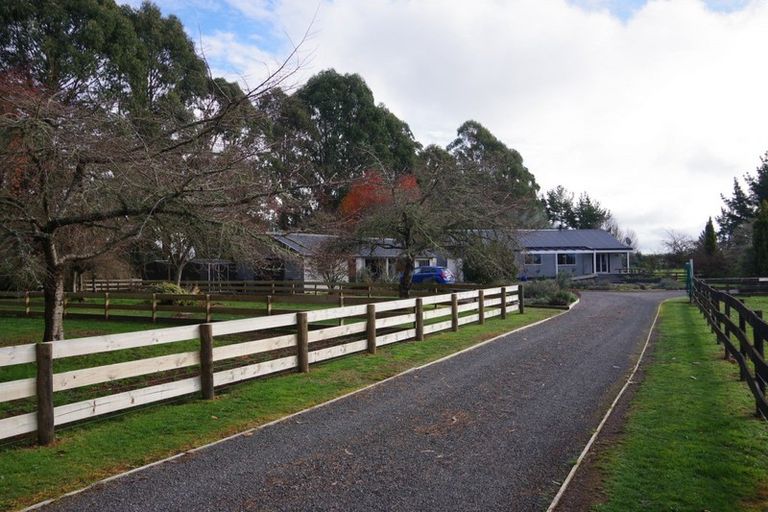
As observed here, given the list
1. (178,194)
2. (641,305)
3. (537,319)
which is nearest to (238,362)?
(178,194)

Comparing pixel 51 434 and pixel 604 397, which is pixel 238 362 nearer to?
pixel 51 434

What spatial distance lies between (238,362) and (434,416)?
4.96 meters

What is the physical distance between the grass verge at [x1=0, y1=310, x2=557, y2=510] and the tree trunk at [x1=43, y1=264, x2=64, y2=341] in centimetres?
451

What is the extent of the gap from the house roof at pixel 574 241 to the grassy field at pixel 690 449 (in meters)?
40.4

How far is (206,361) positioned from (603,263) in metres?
48.6

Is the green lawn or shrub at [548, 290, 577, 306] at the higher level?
shrub at [548, 290, 577, 306]

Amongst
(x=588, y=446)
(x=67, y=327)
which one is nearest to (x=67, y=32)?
(x=67, y=327)

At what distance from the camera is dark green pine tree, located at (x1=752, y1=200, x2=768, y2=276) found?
3491 centimetres

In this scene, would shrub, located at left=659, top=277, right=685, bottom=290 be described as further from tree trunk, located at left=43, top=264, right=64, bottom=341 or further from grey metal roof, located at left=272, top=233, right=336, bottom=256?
tree trunk, located at left=43, top=264, right=64, bottom=341

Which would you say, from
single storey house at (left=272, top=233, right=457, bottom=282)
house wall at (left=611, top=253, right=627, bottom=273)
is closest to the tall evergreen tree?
house wall at (left=611, top=253, right=627, bottom=273)

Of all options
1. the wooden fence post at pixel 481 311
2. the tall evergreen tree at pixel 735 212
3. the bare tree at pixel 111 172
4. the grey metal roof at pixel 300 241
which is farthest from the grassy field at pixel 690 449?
the tall evergreen tree at pixel 735 212

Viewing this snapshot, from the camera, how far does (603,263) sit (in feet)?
170

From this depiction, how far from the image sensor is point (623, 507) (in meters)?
4.32

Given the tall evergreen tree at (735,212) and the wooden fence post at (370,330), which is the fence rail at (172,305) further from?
the tall evergreen tree at (735,212)
